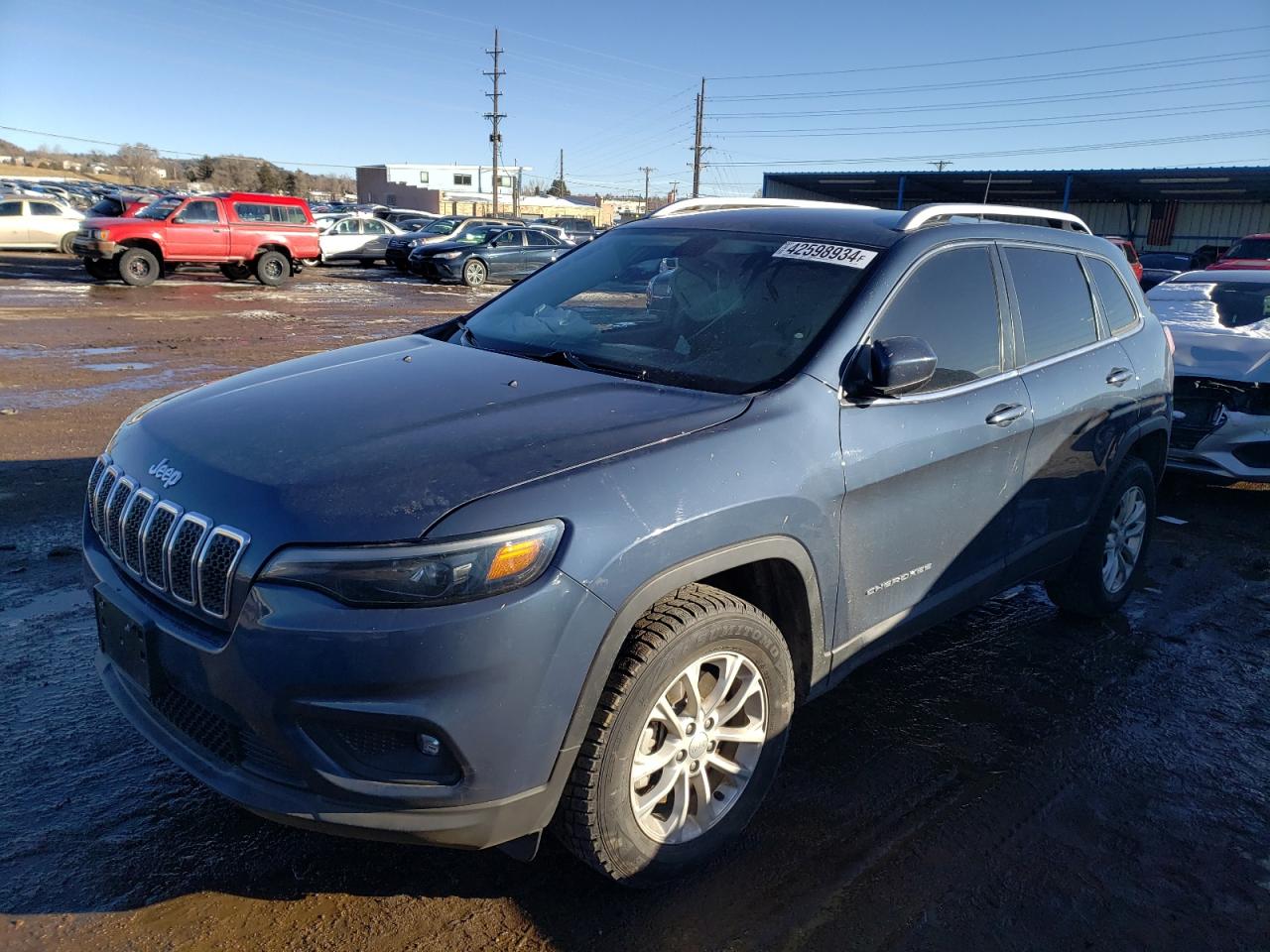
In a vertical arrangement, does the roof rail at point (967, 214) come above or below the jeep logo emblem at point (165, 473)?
above

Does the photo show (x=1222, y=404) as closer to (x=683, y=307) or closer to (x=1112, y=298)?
(x=1112, y=298)

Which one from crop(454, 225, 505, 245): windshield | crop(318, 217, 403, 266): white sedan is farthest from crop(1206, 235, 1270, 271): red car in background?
crop(318, 217, 403, 266): white sedan

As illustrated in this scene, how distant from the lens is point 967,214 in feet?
12.7

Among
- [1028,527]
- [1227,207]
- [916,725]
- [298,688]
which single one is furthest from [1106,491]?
[1227,207]

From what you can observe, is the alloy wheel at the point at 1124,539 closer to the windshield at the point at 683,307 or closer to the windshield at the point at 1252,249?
the windshield at the point at 683,307

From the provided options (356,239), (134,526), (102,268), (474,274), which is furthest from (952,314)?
(356,239)

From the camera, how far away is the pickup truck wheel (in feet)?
67.2

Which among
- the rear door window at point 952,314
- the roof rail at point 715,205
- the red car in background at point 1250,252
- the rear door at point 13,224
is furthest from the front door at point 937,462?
the rear door at point 13,224

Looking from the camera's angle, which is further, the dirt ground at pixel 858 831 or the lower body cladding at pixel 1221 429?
the lower body cladding at pixel 1221 429

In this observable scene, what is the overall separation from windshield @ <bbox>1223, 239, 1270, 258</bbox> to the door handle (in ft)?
54.2

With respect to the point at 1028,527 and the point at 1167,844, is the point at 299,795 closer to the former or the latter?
the point at 1167,844

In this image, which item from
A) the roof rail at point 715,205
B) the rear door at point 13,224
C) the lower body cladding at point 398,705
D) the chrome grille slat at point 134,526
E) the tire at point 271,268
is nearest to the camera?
the lower body cladding at point 398,705

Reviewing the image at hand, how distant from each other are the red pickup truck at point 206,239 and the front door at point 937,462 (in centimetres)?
2101

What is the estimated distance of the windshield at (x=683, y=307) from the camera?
10.4 feet
